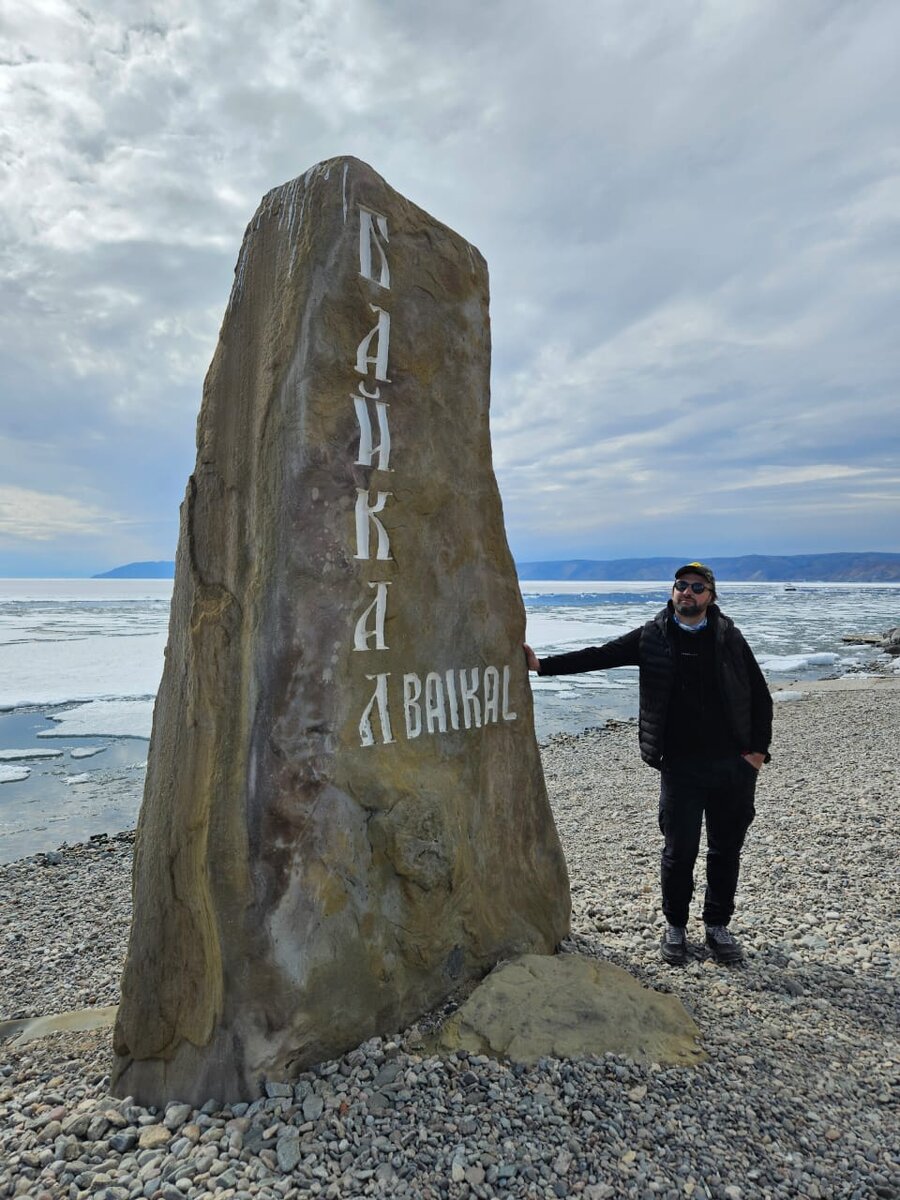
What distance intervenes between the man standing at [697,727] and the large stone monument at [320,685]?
1079mm

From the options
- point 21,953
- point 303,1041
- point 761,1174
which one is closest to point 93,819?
point 21,953

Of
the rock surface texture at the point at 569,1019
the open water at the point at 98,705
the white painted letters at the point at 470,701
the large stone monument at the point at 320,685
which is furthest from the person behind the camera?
the open water at the point at 98,705

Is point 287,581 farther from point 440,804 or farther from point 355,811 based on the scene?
point 440,804

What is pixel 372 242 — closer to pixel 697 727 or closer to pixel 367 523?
pixel 367 523

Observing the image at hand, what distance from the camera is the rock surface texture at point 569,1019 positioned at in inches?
126

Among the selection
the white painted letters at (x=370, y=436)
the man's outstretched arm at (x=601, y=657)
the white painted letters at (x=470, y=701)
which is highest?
the white painted letters at (x=370, y=436)

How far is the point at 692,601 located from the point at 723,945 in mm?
2018

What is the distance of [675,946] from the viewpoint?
170 inches

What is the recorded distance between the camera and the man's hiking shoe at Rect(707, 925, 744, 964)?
4273mm

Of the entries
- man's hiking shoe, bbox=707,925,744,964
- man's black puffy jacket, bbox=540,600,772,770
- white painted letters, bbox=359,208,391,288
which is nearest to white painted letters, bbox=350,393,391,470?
white painted letters, bbox=359,208,391,288

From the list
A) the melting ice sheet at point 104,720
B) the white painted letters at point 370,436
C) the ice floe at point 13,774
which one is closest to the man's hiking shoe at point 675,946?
the white painted letters at point 370,436

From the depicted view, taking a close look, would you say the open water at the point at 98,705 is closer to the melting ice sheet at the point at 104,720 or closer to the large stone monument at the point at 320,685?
the melting ice sheet at the point at 104,720

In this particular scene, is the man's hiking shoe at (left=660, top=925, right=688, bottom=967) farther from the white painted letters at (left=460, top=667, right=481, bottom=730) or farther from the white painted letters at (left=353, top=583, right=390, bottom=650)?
the white painted letters at (left=353, top=583, right=390, bottom=650)

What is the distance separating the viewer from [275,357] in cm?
334
